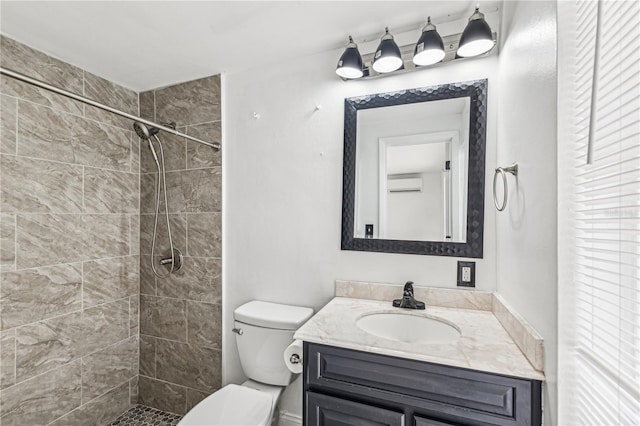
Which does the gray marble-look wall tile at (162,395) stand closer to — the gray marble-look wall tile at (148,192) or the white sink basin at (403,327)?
the gray marble-look wall tile at (148,192)

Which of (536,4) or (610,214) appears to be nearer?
(610,214)

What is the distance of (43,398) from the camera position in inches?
67.1

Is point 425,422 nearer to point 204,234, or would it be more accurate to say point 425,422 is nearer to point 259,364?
point 259,364

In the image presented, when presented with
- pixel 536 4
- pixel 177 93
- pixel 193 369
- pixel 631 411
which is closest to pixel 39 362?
pixel 193 369

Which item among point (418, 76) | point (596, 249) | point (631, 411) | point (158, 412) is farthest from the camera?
point (158, 412)

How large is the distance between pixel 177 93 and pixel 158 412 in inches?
88.2

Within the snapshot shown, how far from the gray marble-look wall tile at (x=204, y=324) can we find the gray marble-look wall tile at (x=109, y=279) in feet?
1.61

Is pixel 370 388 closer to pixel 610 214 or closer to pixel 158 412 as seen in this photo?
pixel 610 214

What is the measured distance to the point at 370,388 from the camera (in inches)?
44.8

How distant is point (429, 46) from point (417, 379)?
138 cm

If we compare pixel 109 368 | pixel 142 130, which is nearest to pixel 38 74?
pixel 142 130

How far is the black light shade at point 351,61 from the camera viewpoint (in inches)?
61.7

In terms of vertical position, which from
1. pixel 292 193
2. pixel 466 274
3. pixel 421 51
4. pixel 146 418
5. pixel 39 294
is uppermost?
pixel 421 51

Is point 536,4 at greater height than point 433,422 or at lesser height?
greater
